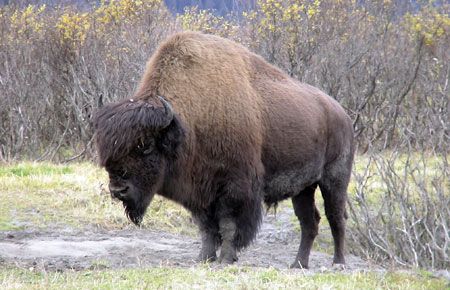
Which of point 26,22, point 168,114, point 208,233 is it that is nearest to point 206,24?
point 26,22

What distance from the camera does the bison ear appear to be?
7.46m

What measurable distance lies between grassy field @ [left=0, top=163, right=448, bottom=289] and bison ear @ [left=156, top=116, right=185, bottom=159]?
4.07 feet

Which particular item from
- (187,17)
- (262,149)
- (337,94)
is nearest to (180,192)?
(262,149)

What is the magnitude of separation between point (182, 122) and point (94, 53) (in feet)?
39.7

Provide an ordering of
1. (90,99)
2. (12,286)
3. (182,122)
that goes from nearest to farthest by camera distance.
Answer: (12,286), (182,122), (90,99)

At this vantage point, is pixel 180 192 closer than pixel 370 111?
Yes

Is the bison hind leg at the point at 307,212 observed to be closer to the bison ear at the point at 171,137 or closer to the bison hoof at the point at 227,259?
the bison hoof at the point at 227,259

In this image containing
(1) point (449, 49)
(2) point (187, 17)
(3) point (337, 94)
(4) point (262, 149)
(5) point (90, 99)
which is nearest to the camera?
(4) point (262, 149)

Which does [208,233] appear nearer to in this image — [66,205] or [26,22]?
[66,205]

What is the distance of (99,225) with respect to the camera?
1118 cm

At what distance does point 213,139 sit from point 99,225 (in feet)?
13.0

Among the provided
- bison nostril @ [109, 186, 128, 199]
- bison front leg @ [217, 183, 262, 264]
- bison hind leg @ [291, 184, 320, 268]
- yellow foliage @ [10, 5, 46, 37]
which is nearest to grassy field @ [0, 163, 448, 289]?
bison nostril @ [109, 186, 128, 199]

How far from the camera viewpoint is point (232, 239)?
7.92m

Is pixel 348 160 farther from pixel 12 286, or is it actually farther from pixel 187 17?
pixel 187 17
